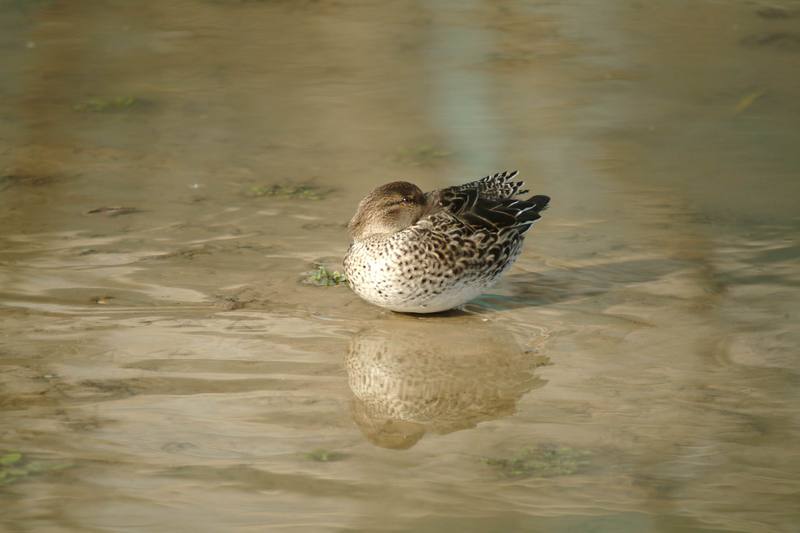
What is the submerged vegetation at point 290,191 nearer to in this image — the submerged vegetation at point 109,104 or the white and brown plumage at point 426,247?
the white and brown plumage at point 426,247

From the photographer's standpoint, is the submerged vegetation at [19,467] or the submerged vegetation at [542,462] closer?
the submerged vegetation at [19,467]

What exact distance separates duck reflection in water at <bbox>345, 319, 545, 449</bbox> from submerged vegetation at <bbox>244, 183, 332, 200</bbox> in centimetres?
217

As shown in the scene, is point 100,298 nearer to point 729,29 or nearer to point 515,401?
point 515,401

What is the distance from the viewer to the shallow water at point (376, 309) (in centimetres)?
494

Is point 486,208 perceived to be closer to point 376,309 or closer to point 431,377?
point 376,309

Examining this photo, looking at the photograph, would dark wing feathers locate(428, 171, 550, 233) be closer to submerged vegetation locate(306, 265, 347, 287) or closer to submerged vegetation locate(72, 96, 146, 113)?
submerged vegetation locate(306, 265, 347, 287)

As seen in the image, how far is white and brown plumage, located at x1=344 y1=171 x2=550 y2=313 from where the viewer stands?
6.35 m

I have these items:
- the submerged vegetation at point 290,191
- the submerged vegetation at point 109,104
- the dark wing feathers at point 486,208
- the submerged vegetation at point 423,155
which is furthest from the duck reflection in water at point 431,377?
the submerged vegetation at point 109,104

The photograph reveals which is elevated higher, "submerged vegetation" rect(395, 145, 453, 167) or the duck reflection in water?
"submerged vegetation" rect(395, 145, 453, 167)

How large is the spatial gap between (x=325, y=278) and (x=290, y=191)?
1.72 metres

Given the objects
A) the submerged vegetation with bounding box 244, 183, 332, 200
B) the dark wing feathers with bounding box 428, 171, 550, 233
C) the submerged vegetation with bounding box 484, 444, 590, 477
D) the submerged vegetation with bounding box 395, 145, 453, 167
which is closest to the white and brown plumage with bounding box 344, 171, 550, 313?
the dark wing feathers with bounding box 428, 171, 550, 233

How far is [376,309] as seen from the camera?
22.6 ft

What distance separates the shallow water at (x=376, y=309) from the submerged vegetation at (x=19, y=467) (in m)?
0.02

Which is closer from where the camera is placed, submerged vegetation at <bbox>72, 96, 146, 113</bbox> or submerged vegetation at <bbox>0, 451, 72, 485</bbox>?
submerged vegetation at <bbox>0, 451, 72, 485</bbox>
